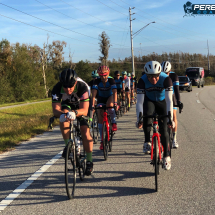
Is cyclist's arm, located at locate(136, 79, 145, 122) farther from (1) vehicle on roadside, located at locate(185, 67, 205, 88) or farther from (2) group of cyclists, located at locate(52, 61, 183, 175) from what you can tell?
(1) vehicle on roadside, located at locate(185, 67, 205, 88)

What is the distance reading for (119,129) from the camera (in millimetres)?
10531

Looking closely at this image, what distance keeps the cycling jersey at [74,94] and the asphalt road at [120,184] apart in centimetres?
130

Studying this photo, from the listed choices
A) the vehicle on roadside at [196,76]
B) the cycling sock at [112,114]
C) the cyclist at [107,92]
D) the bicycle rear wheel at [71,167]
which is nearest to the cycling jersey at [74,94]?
the bicycle rear wheel at [71,167]

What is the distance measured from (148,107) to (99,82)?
2775 mm

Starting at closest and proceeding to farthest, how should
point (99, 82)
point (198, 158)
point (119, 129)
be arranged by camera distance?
1. point (198, 158)
2. point (99, 82)
3. point (119, 129)

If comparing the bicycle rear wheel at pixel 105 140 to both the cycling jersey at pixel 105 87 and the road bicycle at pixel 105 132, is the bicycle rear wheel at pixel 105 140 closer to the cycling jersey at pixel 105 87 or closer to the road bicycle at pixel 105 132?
the road bicycle at pixel 105 132

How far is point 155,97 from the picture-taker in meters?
5.31

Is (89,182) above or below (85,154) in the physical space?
below

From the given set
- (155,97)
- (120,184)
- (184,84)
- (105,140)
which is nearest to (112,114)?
(105,140)

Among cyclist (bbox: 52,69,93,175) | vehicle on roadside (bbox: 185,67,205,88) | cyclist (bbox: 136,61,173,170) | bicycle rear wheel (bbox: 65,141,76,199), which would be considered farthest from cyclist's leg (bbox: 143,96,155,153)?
vehicle on roadside (bbox: 185,67,205,88)

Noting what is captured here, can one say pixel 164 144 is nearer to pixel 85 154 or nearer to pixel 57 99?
pixel 85 154

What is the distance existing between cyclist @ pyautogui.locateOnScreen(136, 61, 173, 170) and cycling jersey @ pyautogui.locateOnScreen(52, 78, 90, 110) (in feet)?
2.87

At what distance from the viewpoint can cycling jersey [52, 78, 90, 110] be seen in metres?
4.71

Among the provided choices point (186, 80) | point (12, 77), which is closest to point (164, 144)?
point (186, 80)
